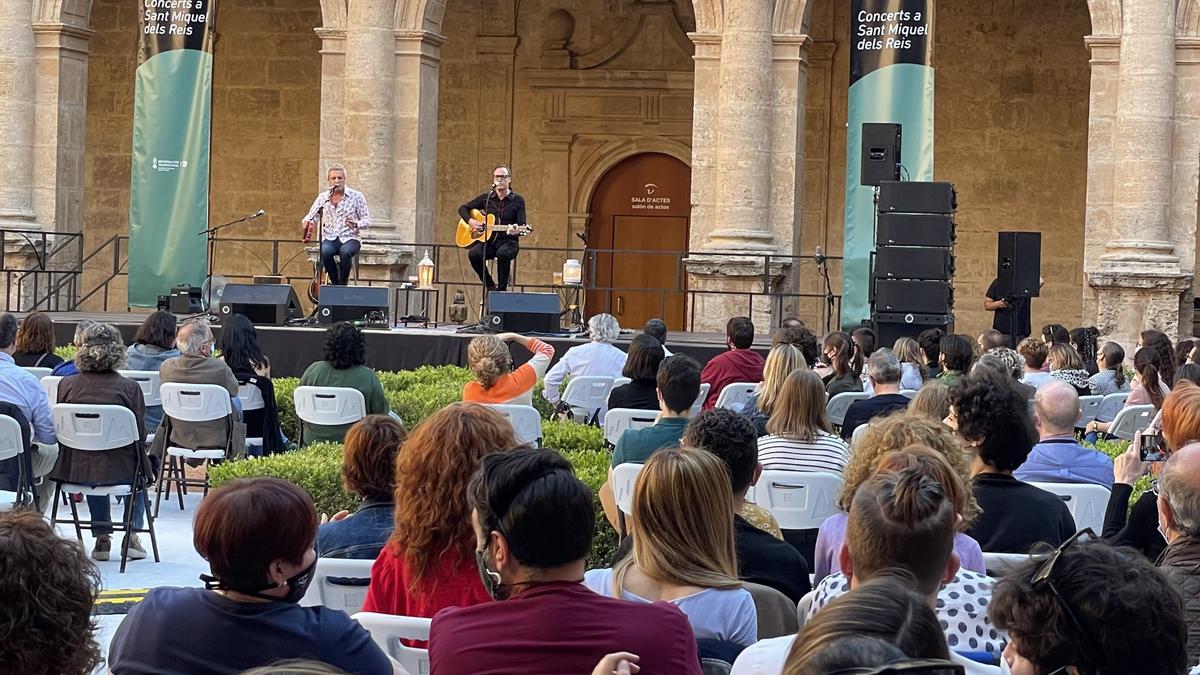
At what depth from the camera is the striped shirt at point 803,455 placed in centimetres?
593

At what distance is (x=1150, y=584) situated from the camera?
8.10 ft

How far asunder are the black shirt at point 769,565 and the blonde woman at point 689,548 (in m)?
0.62

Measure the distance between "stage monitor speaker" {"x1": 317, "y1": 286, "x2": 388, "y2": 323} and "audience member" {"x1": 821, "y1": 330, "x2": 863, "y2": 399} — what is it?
624 cm

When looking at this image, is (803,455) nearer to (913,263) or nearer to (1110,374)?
(1110,374)

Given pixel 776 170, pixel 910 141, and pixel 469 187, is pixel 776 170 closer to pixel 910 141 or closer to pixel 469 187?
pixel 910 141

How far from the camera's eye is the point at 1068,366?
9.56 meters

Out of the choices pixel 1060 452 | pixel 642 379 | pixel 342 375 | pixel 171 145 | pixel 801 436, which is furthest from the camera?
pixel 171 145

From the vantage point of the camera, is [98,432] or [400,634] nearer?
[400,634]

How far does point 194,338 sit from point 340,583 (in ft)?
16.7

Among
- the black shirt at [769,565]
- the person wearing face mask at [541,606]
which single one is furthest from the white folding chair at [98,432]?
the person wearing face mask at [541,606]

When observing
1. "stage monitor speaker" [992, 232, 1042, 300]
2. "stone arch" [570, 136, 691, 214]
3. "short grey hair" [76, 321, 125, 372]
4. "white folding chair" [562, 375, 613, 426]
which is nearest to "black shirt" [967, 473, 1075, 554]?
"short grey hair" [76, 321, 125, 372]

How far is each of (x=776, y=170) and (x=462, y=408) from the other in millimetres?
12797

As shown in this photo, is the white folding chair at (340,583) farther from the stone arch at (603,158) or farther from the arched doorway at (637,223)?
the stone arch at (603,158)

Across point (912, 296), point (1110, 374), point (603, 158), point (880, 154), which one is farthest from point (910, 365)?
point (603, 158)
